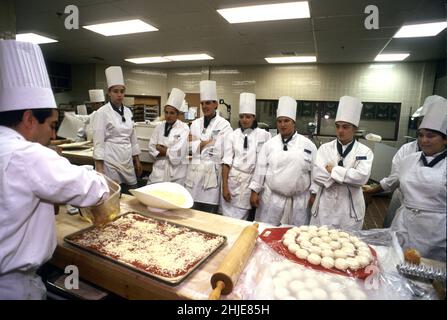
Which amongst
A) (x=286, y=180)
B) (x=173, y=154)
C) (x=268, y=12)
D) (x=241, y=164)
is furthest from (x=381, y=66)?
(x=173, y=154)

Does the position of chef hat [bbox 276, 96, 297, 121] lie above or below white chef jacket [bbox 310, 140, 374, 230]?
above

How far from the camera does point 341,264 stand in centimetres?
101

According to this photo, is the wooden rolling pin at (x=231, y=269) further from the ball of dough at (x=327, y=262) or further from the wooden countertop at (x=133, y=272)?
the ball of dough at (x=327, y=262)

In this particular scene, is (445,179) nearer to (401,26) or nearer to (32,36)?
(401,26)

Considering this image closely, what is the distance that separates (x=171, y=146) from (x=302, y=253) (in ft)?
6.93

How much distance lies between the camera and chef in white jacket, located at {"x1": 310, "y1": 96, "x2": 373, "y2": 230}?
197 cm

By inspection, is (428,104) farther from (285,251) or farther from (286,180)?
(285,251)

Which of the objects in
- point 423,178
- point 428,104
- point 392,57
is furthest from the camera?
point 392,57

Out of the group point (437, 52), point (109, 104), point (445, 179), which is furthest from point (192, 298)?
point (437, 52)

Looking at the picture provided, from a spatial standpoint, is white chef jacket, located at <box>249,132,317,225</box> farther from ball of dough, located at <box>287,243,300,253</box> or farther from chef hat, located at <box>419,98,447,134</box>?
ball of dough, located at <box>287,243,300,253</box>

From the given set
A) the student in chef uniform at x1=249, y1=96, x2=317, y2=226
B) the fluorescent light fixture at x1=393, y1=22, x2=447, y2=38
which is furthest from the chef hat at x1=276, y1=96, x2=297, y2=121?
the fluorescent light fixture at x1=393, y1=22, x2=447, y2=38

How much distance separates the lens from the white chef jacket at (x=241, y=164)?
2525 millimetres

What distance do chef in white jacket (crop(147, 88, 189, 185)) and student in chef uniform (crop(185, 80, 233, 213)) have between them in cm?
10

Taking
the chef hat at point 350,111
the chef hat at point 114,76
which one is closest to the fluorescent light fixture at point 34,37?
the chef hat at point 114,76
